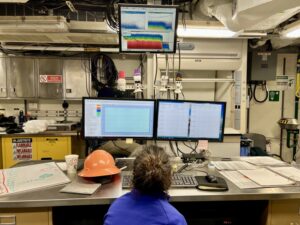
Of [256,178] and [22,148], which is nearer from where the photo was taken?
[256,178]

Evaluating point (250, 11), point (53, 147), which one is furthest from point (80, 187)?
point (53, 147)

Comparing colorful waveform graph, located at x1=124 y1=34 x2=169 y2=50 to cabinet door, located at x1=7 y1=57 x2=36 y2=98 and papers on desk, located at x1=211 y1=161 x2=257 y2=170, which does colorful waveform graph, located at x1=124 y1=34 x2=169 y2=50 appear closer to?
papers on desk, located at x1=211 y1=161 x2=257 y2=170

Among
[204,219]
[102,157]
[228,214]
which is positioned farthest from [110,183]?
[228,214]

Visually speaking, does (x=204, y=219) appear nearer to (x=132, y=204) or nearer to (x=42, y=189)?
(x=132, y=204)

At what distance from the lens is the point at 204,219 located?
1799mm

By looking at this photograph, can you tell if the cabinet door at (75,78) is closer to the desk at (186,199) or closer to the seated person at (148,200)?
the desk at (186,199)

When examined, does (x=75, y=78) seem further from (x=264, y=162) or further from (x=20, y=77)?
(x=264, y=162)

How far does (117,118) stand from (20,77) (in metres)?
2.91

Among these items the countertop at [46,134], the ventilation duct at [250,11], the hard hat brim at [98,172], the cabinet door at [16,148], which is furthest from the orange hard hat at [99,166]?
the cabinet door at [16,148]

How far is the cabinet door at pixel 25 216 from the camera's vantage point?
143cm

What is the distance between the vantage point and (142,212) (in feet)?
3.37

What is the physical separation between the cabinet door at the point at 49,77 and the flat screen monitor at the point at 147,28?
240 centimetres

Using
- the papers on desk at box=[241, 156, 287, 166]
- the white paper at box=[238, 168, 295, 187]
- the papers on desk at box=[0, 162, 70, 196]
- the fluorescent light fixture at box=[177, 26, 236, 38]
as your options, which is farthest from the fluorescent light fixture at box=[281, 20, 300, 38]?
the papers on desk at box=[0, 162, 70, 196]

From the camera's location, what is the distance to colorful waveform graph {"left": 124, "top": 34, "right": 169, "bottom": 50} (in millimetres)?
2076
